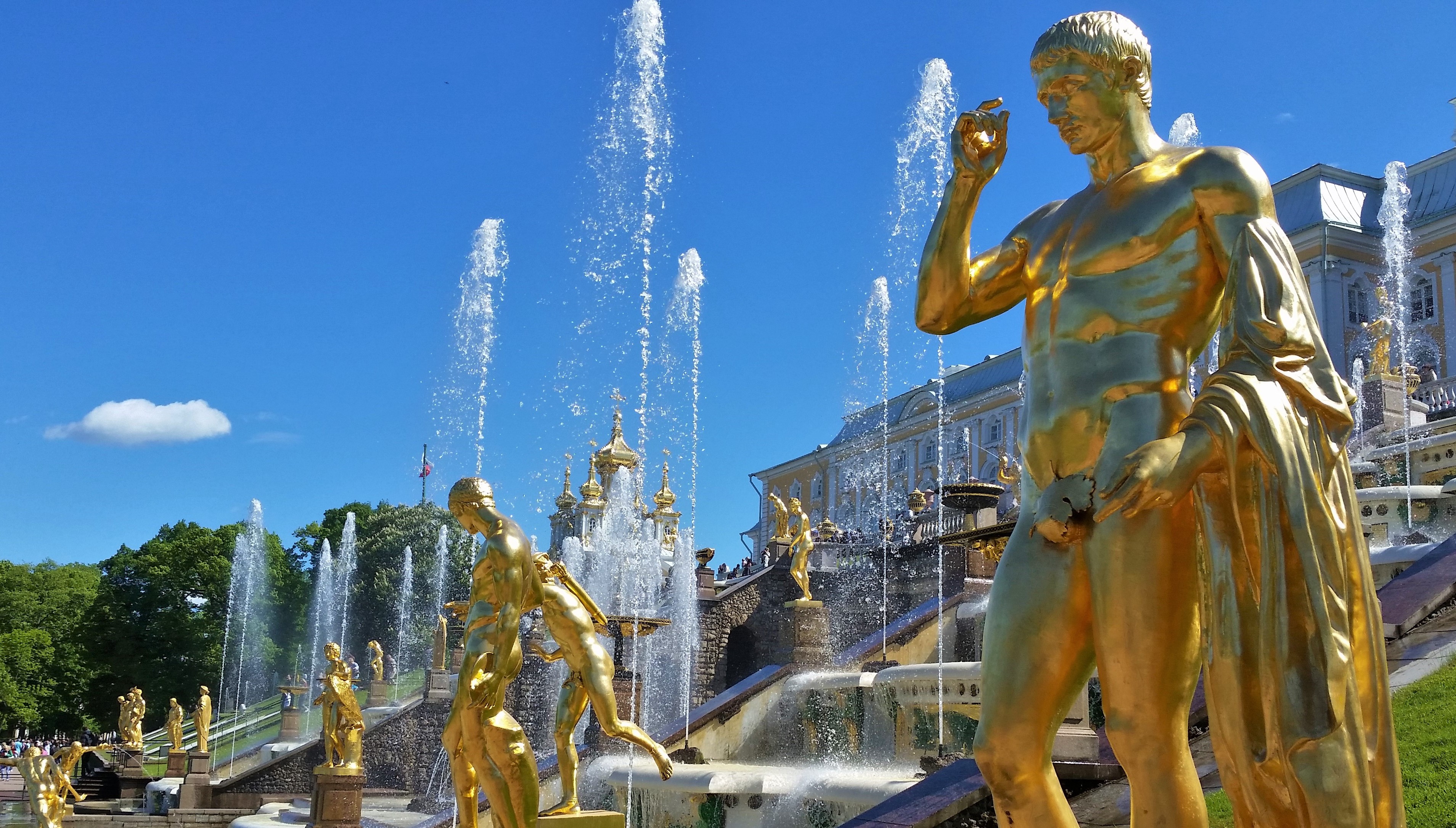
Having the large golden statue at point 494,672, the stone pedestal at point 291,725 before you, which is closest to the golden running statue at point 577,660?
the large golden statue at point 494,672

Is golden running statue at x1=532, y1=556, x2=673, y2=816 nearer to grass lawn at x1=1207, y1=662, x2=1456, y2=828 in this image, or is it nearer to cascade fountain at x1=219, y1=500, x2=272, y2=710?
grass lawn at x1=1207, y1=662, x2=1456, y2=828

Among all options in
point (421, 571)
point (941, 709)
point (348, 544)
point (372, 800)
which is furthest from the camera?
point (421, 571)

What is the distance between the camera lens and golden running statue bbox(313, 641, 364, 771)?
1681 centimetres

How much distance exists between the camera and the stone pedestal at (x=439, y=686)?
95.2ft

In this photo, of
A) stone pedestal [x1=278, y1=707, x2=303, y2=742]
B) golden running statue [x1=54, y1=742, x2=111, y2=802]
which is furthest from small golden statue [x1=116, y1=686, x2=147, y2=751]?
golden running statue [x1=54, y1=742, x2=111, y2=802]

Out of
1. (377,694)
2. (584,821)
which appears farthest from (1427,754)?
(377,694)

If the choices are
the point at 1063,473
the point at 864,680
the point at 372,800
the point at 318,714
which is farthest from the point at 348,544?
the point at 1063,473

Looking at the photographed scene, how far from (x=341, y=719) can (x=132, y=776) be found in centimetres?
1689

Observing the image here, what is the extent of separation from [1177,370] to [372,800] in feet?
83.9

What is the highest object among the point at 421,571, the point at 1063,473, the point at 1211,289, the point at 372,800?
the point at 421,571

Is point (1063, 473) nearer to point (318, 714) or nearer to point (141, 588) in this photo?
point (318, 714)

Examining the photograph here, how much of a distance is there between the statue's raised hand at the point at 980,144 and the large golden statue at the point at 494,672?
4597mm

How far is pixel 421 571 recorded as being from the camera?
61.6 meters

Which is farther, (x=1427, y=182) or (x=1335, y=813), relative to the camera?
(x=1427, y=182)
